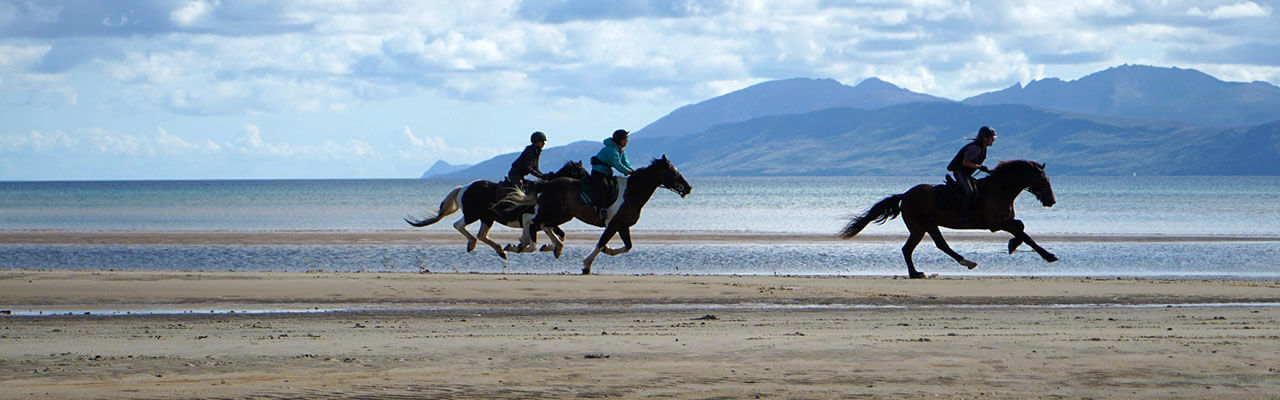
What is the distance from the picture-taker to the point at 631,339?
11.1 m

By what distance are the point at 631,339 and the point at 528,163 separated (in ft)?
33.5

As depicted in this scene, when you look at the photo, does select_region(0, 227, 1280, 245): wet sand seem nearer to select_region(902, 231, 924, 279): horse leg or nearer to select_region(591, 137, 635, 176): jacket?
select_region(591, 137, 635, 176): jacket

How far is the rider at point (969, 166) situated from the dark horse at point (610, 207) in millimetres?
3878

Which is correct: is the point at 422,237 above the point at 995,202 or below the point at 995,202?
below

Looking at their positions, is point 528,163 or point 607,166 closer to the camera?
point 607,166

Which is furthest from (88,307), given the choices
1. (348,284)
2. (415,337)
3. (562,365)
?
(562,365)

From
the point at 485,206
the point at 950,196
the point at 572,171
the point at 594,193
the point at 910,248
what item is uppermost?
the point at 572,171

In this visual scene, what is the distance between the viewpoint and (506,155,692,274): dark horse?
19703 mm

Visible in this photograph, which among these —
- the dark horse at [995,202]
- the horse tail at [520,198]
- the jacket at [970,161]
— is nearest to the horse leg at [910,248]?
the dark horse at [995,202]

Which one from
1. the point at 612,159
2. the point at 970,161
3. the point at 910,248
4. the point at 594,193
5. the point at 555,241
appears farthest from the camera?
the point at 555,241

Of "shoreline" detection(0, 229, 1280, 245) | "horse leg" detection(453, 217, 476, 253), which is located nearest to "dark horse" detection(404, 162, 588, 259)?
"horse leg" detection(453, 217, 476, 253)

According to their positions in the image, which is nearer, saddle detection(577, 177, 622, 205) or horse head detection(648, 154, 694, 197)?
horse head detection(648, 154, 694, 197)

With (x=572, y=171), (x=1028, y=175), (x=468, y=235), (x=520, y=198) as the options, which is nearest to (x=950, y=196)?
(x=1028, y=175)

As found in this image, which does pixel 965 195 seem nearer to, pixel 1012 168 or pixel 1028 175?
pixel 1012 168
